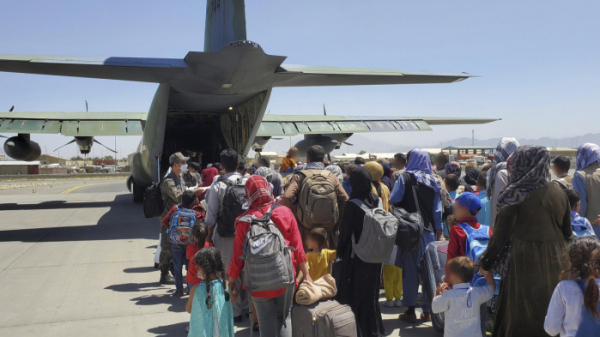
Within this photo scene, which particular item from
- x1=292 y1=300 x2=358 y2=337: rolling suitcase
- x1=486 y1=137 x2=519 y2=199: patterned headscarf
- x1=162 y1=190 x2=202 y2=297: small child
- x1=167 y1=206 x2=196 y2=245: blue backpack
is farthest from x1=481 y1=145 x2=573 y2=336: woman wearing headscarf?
x1=162 y1=190 x2=202 y2=297: small child

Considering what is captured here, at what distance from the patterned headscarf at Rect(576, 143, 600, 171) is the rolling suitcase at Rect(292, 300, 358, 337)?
11.3ft

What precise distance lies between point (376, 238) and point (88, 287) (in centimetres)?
425

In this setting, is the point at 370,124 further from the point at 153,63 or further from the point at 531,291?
the point at 531,291

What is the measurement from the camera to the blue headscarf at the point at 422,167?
4.77 metres

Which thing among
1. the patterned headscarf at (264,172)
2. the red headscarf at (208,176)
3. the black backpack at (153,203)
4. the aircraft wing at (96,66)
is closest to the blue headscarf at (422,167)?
the patterned headscarf at (264,172)

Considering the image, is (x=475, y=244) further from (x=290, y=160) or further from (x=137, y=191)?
(x=137, y=191)

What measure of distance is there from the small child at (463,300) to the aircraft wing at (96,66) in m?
7.03

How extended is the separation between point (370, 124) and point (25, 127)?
12123 mm

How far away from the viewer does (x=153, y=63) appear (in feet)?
28.3

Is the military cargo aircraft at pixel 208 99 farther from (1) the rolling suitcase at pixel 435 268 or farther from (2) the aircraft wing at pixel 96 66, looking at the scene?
(1) the rolling suitcase at pixel 435 268

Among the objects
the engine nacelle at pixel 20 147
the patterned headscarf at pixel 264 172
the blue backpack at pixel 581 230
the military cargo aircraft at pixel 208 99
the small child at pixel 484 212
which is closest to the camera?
the blue backpack at pixel 581 230

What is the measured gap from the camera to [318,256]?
4.27m

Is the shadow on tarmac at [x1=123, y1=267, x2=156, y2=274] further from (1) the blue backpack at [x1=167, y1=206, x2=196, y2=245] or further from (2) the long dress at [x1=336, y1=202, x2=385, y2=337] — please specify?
(2) the long dress at [x1=336, y1=202, x2=385, y2=337]

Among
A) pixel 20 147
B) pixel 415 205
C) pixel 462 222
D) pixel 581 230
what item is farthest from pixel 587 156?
pixel 20 147
